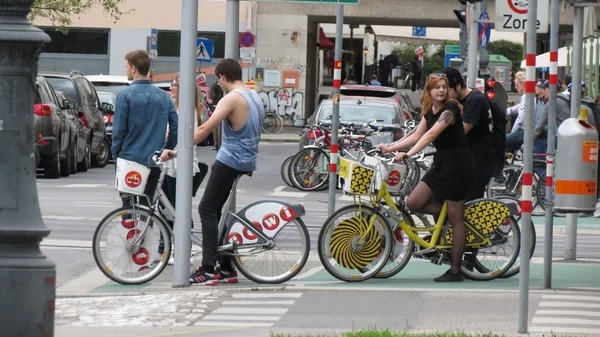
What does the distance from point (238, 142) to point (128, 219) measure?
106 cm

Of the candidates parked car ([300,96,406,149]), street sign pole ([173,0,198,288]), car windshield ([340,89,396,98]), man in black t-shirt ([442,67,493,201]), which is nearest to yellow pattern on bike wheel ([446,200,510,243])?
man in black t-shirt ([442,67,493,201])

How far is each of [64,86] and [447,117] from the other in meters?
17.3

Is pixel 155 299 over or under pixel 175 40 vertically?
under

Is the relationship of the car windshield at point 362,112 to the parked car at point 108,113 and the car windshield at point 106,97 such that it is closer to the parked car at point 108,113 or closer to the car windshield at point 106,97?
the parked car at point 108,113

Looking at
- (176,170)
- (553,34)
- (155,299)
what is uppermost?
(553,34)

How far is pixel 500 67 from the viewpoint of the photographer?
51938 millimetres

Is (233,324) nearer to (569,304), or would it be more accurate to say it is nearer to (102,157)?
(569,304)

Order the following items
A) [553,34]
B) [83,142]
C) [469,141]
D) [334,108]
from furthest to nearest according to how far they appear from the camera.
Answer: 1. [83,142]
2. [334,108]
3. [469,141]
4. [553,34]

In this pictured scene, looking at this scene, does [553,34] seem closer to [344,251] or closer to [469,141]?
[469,141]

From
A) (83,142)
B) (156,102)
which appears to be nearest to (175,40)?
(83,142)

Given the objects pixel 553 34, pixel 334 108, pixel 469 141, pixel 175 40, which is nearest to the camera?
pixel 553 34

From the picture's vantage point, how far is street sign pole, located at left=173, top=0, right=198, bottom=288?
1030 cm

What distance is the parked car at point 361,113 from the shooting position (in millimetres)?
22984

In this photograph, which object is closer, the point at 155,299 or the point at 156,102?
the point at 155,299
